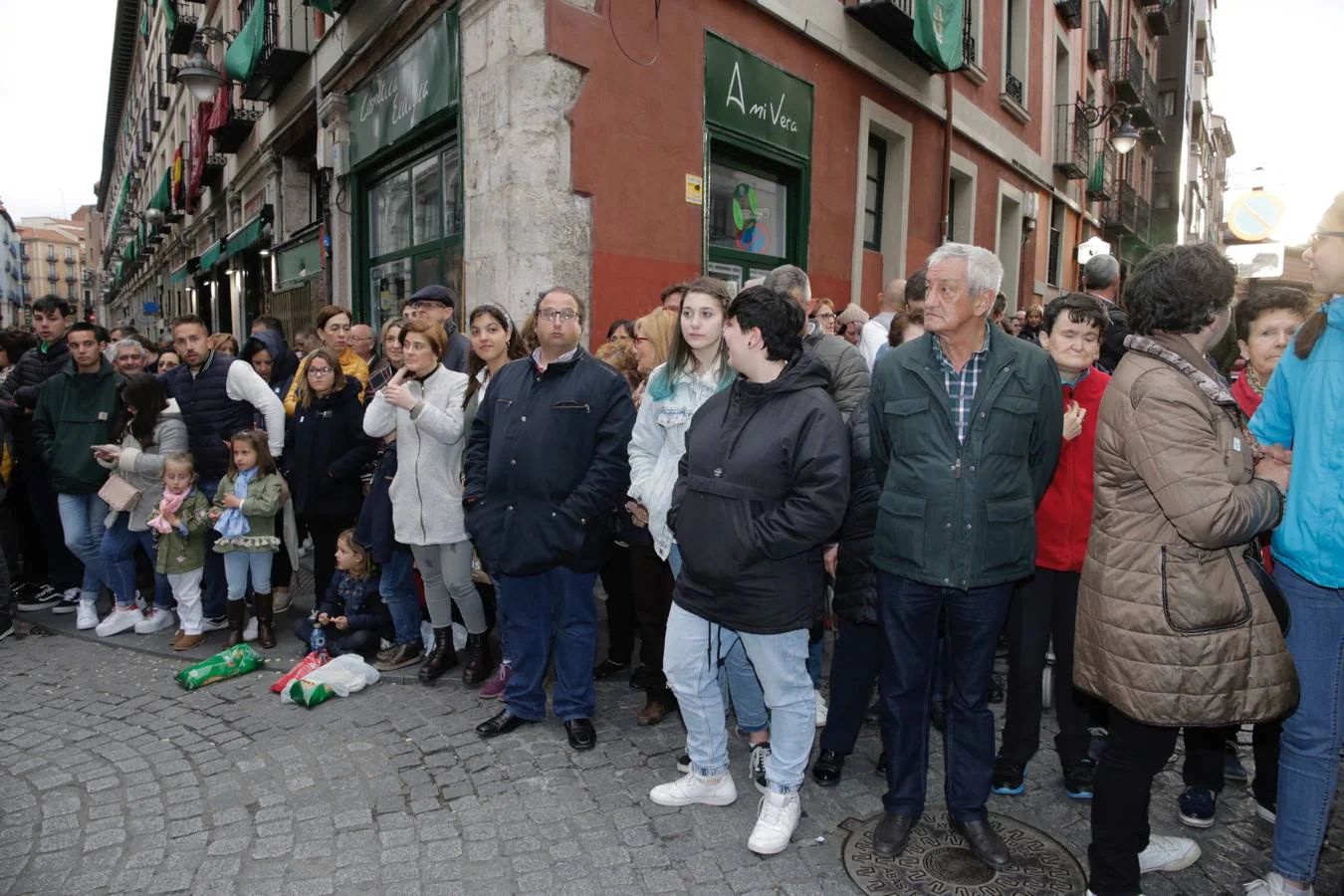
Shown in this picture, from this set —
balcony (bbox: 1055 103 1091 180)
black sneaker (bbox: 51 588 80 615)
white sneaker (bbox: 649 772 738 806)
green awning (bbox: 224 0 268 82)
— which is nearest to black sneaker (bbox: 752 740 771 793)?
white sneaker (bbox: 649 772 738 806)

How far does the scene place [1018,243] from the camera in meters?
15.1

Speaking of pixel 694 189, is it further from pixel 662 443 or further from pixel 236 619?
pixel 236 619

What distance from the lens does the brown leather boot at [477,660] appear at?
450 centimetres

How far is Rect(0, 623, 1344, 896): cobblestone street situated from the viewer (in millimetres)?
2850

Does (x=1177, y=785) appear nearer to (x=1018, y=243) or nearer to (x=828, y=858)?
(x=828, y=858)

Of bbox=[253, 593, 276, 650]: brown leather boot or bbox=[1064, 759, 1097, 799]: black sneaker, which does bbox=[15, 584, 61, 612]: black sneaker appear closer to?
bbox=[253, 593, 276, 650]: brown leather boot

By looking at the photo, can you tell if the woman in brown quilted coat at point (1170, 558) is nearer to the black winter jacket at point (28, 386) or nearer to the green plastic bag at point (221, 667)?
the green plastic bag at point (221, 667)

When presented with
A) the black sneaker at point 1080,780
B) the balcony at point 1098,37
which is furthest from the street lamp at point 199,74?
the balcony at point 1098,37

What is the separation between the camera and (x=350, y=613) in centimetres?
488

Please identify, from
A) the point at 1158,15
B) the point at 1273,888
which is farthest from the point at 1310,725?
the point at 1158,15

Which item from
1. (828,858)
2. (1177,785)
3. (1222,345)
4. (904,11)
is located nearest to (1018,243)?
(904,11)

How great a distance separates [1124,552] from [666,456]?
5.80ft

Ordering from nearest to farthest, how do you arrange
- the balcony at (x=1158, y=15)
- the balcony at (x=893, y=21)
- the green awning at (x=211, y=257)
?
the balcony at (x=893, y=21) → the green awning at (x=211, y=257) → the balcony at (x=1158, y=15)

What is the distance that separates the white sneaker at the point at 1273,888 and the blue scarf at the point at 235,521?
5178 millimetres
